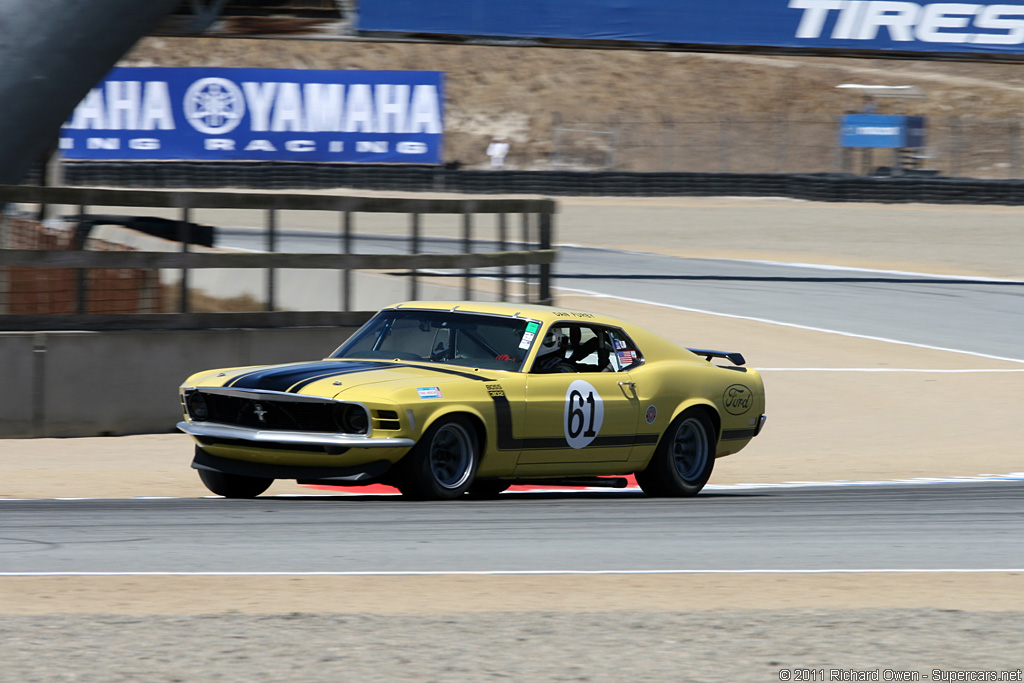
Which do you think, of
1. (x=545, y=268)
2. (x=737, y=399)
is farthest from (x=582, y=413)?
(x=545, y=268)

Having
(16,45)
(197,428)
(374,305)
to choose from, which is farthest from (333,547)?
(16,45)

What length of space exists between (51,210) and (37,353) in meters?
1.18

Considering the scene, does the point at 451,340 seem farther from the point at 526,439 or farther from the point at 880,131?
the point at 880,131

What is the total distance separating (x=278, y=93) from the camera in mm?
43750

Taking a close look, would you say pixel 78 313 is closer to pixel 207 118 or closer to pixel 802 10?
pixel 802 10

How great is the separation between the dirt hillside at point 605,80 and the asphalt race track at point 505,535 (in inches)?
2530

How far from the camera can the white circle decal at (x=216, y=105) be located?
4356 centimetres

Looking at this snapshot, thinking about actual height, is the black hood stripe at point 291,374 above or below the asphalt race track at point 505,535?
above

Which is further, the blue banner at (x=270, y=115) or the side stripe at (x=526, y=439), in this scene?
the blue banner at (x=270, y=115)

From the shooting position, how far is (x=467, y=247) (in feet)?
46.5

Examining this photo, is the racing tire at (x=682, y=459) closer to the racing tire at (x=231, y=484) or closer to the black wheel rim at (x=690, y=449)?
the black wheel rim at (x=690, y=449)

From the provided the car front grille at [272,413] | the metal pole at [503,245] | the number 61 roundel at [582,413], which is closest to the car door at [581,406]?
the number 61 roundel at [582,413]

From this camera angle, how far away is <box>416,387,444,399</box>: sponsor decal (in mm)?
8422

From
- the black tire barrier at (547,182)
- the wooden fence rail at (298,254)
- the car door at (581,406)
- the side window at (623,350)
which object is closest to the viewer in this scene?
the car door at (581,406)
